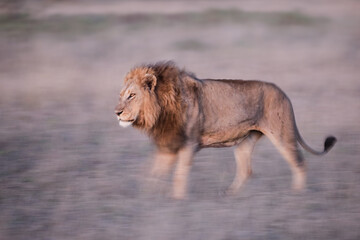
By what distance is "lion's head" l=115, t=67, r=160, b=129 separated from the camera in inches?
203

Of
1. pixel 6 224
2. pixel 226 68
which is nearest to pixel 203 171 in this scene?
pixel 6 224

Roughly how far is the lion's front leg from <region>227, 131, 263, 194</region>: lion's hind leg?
0.60m

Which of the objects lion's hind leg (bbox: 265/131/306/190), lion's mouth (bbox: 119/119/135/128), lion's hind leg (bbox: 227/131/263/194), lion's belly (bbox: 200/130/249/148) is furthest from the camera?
lion's hind leg (bbox: 227/131/263/194)

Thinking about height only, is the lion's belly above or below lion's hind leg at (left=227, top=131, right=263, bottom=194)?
above

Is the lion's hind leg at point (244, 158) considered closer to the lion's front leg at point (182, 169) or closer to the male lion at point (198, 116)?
the male lion at point (198, 116)

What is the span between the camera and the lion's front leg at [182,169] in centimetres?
524

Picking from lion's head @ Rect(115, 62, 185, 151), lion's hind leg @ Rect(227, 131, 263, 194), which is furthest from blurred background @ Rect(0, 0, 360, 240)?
lion's head @ Rect(115, 62, 185, 151)

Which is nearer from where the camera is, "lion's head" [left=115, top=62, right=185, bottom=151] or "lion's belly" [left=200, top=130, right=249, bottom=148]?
"lion's head" [left=115, top=62, right=185, bottom=151]

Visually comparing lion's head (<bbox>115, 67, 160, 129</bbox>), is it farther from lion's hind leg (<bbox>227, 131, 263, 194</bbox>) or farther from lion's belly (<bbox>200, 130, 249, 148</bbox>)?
lion's hind leg (<bbox>227, 131, 263, 194</bbox>)

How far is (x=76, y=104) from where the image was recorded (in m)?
9.22

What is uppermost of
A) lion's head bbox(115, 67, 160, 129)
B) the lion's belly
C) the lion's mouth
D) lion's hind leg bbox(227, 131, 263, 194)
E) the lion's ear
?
the lion's ear

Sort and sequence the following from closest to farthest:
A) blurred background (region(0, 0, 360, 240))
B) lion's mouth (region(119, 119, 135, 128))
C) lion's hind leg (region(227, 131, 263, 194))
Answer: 1. blurred background (region(0, 0, 360, 240))
2. lion's mouth (region(119, 119, 135, 128))
3. lion's hind leg (region(227, 131, 263, 194))

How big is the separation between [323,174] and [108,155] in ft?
7.23

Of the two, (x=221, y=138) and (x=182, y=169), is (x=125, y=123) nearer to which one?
(x=182, y=169)
